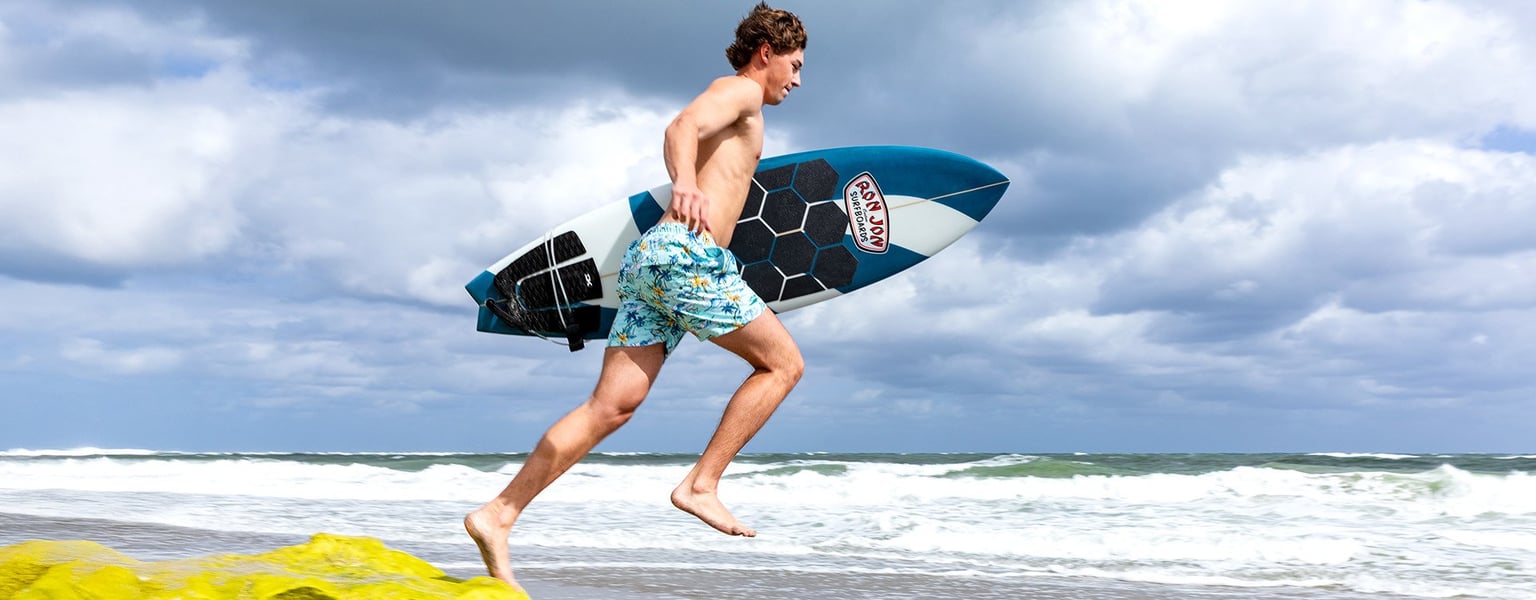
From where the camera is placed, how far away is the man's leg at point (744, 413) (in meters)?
2.80

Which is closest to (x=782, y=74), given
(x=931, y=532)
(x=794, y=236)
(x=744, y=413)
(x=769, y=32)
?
(x=769, y=32)

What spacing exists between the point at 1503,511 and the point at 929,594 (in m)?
6.17

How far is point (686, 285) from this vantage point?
8.76 feet

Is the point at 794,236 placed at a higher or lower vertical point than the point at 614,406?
higher

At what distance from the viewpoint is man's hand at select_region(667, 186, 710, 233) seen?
2645 mm

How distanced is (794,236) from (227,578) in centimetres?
227

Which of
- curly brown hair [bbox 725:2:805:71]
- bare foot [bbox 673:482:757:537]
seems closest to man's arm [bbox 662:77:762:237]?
curly brown hair [bbox 725:2:805:71]

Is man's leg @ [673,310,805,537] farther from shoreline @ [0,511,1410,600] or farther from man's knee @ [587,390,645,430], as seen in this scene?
shoreline @ [0,511,1410,600]

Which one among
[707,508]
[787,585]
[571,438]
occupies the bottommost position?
[787,585]

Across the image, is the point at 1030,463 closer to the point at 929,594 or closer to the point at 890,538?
the point at 890,538

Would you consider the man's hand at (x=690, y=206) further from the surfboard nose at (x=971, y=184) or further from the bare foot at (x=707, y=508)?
the surfboard nose at (x=971, y=184)

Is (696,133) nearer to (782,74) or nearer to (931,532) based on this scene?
(782,74)

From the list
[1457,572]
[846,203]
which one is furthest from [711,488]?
[1457,572]

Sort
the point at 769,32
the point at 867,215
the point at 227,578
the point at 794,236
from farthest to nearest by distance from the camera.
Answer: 1. the point at 867,215
2. the point at 794,236
3. the point at 769,32
4. the point at 227,578
